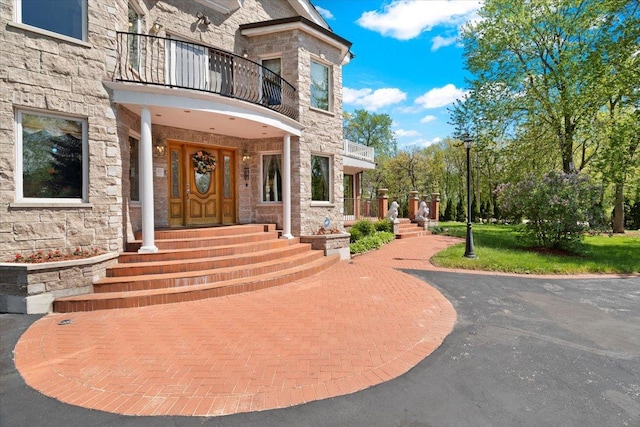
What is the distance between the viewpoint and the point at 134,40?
26.1ft

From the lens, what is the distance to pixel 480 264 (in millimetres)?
9016

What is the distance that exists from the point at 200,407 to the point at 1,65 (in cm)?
705

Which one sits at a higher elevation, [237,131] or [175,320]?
[237,131]

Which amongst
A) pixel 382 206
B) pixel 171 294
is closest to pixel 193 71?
pixel 171 294

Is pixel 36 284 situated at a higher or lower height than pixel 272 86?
lower

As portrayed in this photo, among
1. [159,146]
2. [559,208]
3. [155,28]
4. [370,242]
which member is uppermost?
[155,28]

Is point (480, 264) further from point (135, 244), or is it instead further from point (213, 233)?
point (135, 244)

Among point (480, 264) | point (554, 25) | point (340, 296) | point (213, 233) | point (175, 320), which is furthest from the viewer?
point (554, 25)

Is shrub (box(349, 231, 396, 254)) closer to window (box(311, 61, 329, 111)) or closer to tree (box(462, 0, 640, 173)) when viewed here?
window (box(311, 61, 329, 111))

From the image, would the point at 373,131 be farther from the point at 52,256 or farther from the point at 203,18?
the point at 52,256

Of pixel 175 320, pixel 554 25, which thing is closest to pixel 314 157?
pixel 175 320

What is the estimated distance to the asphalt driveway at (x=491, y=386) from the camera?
8.59 feet

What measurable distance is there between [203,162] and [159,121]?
1.76 metres

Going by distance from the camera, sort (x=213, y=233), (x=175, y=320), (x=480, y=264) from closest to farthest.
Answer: (x=175, y=320)
(x=213, y=233)
(x=480, y=264)
